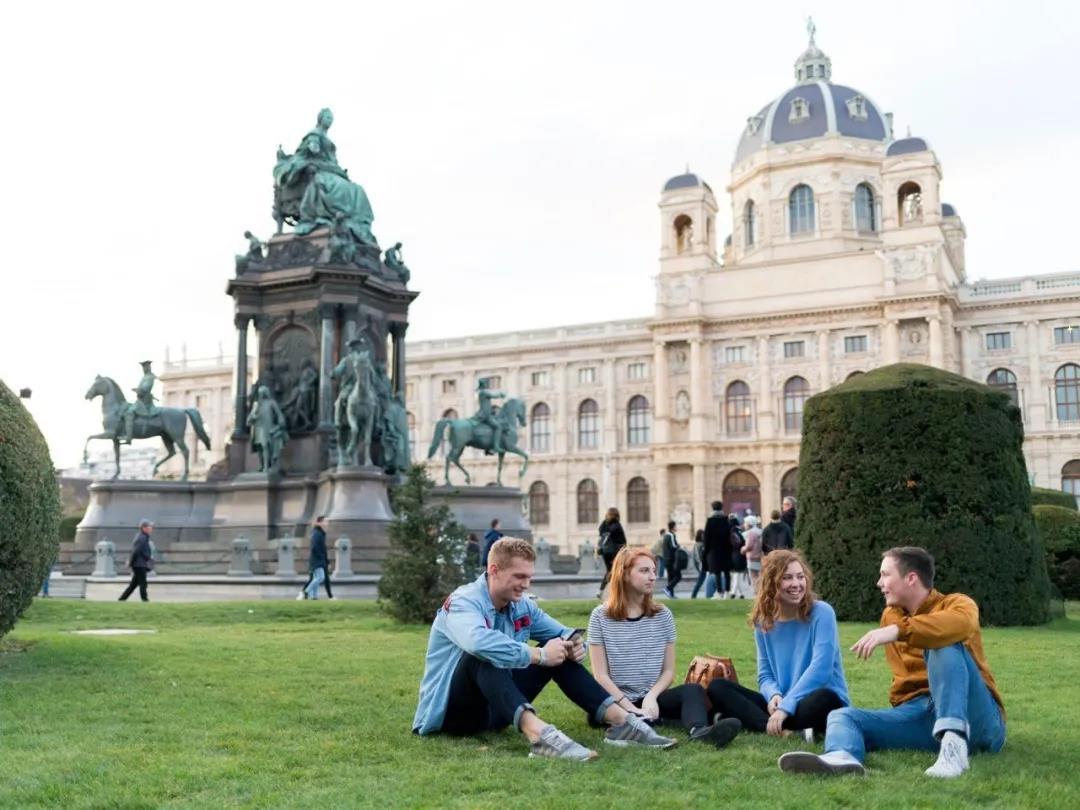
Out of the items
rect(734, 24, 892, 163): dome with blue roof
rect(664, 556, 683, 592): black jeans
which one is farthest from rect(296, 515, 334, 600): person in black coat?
rect(734, 24, 892, 163): dome with blue roof

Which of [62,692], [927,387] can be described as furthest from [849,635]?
[62,692]

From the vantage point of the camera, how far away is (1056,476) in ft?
194

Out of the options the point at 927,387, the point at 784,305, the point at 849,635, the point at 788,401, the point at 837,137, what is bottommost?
the point at 849,635

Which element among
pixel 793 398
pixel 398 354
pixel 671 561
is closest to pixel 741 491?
pixel 793 398

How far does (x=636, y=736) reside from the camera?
541cm

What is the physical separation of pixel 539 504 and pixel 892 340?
2425cm

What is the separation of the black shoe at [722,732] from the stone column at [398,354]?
1904 centimetres

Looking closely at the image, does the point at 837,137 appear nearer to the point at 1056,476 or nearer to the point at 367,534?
the point at 1056,476

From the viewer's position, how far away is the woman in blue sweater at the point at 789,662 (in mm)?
5492

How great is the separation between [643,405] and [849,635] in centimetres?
5841

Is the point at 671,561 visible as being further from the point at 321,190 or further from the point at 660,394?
the point at 660,394

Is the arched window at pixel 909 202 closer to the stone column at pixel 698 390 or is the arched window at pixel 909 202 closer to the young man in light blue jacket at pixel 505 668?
the stone column at pixel 698 390

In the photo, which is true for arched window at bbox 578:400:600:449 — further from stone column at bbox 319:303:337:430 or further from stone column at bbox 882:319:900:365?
stone column at bbox 319:303:337:430

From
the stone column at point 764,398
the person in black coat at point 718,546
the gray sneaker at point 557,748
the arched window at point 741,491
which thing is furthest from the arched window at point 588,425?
the gray sneaker at point 557,748
